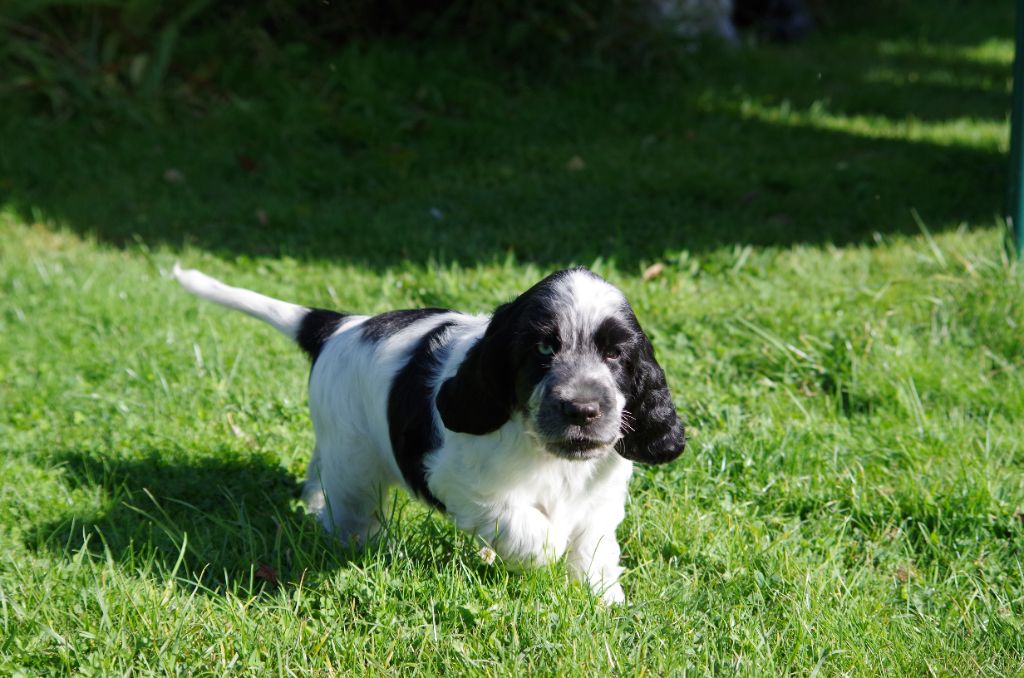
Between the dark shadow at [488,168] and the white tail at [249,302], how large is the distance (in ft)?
6.56

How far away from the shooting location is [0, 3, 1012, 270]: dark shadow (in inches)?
240

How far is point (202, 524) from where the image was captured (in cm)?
340

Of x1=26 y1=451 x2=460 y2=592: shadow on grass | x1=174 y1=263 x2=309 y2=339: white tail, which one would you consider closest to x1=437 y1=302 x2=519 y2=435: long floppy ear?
x1=26 y1=451 x2=460 y2=592: shadow on grass

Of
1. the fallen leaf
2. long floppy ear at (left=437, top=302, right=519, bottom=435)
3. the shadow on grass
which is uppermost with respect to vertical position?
long floppy ear at (left=437, top=302, right=519, bottom=435)

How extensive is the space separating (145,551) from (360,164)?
4.40 m

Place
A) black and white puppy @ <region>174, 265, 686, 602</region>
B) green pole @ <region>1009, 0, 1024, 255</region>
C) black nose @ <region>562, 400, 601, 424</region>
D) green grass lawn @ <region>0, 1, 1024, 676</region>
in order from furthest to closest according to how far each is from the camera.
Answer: green pole @ <region>1009, 0, 1024, 255</region> → green grass lawn @ <region>0, 1, 1024, 676</region> → black and white puppy @ <region>174, 265, 686, 602</region> → black nose @ <region>562, 400, 601, 424</region>

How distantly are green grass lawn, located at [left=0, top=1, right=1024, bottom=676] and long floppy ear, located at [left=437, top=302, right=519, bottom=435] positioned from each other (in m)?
0.45

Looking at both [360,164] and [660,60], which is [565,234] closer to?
[360,164]

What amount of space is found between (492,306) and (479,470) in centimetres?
206

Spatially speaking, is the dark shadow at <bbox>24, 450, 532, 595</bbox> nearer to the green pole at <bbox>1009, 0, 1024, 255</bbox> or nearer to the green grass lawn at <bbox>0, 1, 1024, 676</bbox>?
the green grass lawn at <bbox>0, 1, 1024, 676</bbox>

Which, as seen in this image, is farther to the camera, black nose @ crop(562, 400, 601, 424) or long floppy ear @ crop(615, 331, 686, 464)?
long floppy ear @ crop(615, 331, 686, 464)

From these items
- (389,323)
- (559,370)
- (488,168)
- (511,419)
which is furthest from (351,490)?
(488,168)

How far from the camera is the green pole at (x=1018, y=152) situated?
194 inches

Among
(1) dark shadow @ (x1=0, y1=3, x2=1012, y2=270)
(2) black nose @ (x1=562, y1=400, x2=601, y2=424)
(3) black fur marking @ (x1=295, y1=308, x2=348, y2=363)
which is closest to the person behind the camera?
(2) black nose @ (x1=562, y1=400, x2=601, y2=424)
